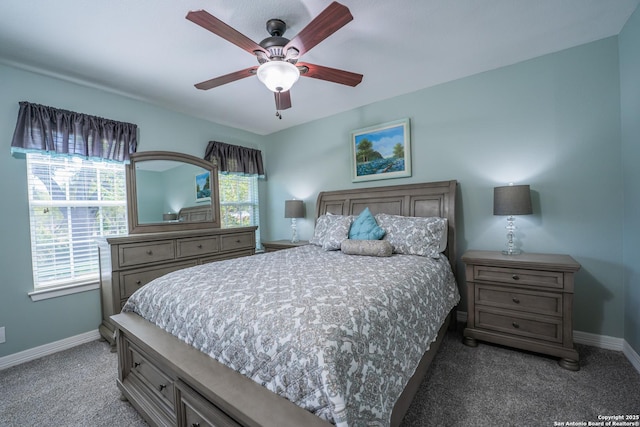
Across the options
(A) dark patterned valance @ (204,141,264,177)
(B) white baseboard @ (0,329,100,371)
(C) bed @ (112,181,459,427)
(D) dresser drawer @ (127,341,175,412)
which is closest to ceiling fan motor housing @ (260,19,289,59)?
(C) bed @ (112,181,459,427)

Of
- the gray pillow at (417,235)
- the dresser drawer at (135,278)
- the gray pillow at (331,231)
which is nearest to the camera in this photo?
the gray pillow at (417,235)

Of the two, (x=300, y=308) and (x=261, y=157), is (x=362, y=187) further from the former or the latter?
(x=300, y=308)

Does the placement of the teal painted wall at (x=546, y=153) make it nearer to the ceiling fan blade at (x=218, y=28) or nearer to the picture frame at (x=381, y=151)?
the picture frame at (x=381, y=151)

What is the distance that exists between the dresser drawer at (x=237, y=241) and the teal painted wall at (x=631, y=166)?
3860 millimetres

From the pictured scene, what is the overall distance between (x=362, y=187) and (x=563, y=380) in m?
2.57

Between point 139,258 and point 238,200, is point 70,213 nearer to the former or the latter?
point 139,258

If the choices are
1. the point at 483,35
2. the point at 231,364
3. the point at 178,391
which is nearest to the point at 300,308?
the point at 231,364

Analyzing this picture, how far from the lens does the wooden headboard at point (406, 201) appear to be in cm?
272

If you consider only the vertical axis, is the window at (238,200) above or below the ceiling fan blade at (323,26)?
below

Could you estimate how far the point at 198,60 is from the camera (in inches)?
91.3

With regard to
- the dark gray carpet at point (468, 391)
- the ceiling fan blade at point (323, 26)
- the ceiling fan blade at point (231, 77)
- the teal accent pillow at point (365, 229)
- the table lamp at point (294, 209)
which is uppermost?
the ceiling fan blade at point (323, 26)

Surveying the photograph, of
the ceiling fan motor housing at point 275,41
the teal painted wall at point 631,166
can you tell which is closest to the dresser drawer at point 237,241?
the ceiling fan motor housing at point 275,41

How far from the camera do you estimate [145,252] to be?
268cm

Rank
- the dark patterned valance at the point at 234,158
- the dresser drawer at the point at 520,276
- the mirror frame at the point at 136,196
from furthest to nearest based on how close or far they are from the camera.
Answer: the dark patterned valance at the point at 234,158, the mirror frame at the point at 136,196, the dresser drawer at the point at 520,276
